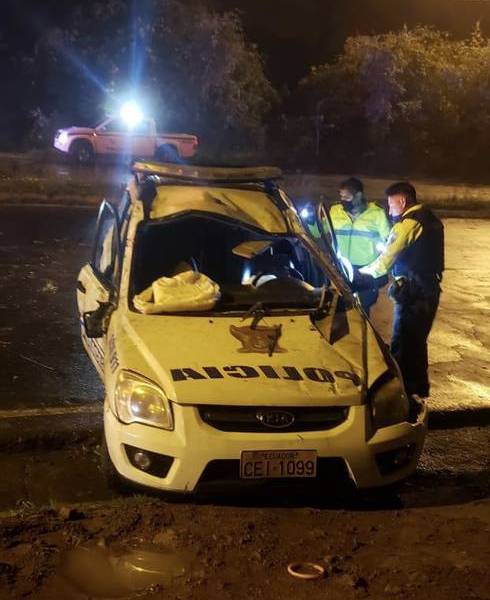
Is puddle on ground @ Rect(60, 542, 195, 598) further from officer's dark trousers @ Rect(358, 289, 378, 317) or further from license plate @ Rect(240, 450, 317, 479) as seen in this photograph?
officer's dark trousers @ Rect(358, 289, 378, 317)

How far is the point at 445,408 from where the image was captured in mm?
6250

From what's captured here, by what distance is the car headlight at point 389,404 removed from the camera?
4.33 metres

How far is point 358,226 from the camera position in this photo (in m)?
6.87

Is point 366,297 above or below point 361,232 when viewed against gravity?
below

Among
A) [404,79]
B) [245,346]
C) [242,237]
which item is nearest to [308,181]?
[404,79]

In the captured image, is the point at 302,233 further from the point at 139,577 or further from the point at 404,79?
the point at 404,79

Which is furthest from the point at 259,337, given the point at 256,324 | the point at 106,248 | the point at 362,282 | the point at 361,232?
the point at 361,232

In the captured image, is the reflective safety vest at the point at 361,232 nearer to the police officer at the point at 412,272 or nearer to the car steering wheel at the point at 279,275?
the police officer at the point at 412,272

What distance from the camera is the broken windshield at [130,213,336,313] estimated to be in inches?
196

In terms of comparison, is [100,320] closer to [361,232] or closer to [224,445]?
[224,445]

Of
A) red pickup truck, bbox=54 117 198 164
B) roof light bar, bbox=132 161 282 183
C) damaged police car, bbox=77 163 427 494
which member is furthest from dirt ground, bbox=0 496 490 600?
red pickup truck, bbox=54 117 198 164

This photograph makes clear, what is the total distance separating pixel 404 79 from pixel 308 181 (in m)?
10.5

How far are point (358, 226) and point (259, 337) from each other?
2.54 m

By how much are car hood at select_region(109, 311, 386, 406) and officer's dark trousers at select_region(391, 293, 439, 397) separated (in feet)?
4.98
